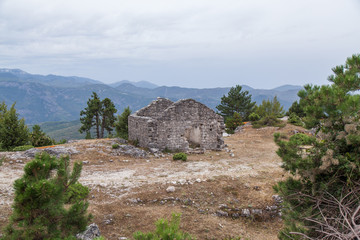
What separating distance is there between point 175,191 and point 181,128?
8605 mm

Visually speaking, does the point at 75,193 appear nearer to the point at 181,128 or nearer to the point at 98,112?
the point at 181,128

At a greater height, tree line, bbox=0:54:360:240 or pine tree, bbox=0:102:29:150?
tree line, bbox=0:54:360:240

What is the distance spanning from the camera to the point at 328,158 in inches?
203

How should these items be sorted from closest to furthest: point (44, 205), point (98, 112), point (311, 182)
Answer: point (44, 205), point (311, 182), point (98, 112)

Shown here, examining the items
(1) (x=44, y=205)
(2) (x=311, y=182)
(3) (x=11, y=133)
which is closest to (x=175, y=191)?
(2) (x=311, y=182)

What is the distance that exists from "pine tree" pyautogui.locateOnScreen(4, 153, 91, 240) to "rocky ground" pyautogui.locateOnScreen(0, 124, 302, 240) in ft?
9.93

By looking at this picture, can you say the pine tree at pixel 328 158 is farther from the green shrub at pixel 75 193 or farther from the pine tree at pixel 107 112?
the pine tree at pixel 107 112

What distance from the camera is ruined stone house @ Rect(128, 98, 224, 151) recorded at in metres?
19.0

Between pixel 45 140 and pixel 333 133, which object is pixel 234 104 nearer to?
pixel 45 140

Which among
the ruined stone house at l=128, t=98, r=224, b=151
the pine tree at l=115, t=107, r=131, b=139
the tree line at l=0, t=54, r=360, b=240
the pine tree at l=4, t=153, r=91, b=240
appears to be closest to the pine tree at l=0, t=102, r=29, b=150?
the ruined stone house at l=128, t=98, r=224, b=151

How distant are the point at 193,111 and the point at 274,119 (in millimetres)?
17367

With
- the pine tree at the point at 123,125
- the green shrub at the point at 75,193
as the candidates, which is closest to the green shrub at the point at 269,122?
the pine tree at the point at 123,125

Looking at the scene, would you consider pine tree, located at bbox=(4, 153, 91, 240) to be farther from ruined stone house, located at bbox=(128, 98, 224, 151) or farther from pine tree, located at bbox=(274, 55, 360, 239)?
ruined stone house, located at bbox=(128, 98, 224, 151)

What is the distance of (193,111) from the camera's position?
65.0ft
